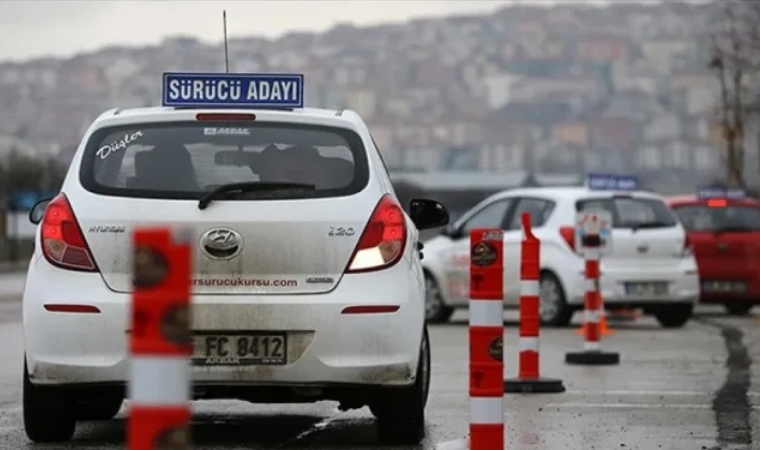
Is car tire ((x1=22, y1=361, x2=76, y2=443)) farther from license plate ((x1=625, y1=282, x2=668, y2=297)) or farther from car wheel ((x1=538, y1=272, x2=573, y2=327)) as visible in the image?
license plate ((x1=625, y1=282, x2=668, y2=297))

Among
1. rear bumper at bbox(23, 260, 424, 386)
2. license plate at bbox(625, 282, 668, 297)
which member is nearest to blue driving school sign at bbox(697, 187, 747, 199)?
license plate at bbox(625, 282, 668, 297)

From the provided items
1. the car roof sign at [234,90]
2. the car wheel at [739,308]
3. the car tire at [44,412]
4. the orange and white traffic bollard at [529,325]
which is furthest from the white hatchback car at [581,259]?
the car tire at [44,412]

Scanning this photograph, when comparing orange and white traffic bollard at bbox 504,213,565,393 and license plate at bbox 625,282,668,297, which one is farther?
license plate at bbox 625,282,668,297

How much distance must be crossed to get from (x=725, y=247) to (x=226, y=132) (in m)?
16.1

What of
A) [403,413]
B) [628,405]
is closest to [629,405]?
[628,405]

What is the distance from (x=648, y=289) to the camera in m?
22.5

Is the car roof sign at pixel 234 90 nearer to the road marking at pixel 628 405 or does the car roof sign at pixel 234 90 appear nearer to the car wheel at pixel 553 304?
the road marking at pixel 628 405

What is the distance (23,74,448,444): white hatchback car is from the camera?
372 inches

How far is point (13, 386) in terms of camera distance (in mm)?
13477

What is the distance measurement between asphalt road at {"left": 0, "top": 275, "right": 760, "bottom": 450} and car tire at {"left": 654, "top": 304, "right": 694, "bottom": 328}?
5041 mm

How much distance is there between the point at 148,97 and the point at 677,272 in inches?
2787

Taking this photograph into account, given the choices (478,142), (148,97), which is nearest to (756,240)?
(148,97)

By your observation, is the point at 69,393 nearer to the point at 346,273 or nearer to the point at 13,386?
the point at 346,273

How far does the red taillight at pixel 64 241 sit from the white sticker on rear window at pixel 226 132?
31.2 inches
